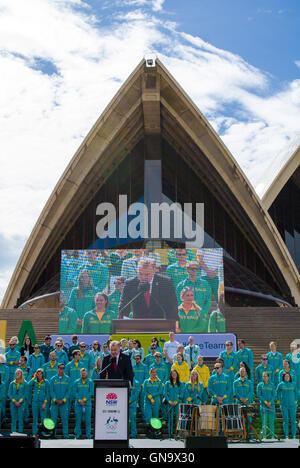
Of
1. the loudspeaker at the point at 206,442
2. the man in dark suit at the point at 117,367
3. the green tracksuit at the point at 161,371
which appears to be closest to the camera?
the loudspeaker at the point at 206,442

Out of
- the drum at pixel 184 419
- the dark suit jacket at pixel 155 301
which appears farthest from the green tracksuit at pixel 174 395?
the dark suit jacket at pixel 155 301

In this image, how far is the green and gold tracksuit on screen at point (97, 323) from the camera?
661 inches

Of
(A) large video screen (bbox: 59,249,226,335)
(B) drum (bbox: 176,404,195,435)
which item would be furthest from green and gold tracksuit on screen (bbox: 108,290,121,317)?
(B) drum (bbox: 176,404,195,435)

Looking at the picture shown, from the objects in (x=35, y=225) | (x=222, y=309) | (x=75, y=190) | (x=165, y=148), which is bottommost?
(x=222, y=309)

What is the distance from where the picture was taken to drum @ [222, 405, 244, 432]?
30.6ft

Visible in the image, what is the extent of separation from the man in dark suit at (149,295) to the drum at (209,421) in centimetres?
721

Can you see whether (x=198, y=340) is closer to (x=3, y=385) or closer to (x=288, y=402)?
(x=288, y=402)

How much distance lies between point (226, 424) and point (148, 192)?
1636cm

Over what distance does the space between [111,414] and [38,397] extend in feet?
14.9

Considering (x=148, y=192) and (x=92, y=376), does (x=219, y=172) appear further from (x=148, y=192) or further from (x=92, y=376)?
(x=92, y=376)

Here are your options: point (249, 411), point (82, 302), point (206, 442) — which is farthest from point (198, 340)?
point (206, 442)

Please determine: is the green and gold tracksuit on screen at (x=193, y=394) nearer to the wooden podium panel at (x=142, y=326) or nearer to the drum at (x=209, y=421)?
the drum at (x=209, y=421)

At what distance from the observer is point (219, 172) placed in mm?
24312
